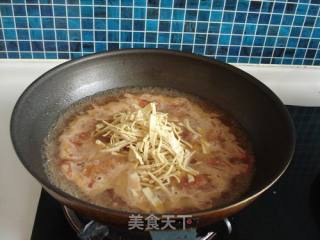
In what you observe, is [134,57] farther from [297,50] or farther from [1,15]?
[297,50]

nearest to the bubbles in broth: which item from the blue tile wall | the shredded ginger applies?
the shredded ginger

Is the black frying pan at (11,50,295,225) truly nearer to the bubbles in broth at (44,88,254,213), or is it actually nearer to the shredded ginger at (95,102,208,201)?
the bubbles in broth at (44,88,254,213)

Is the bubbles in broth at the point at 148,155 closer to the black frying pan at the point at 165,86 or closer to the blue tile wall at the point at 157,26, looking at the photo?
the black frying pan at the point at 165,86

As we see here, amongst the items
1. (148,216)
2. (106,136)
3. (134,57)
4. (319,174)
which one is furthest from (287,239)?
(134,57)

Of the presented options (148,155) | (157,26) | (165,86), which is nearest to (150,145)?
(148,155)

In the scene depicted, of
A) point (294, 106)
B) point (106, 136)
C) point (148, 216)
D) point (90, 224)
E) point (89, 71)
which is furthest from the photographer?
point (294, 106)

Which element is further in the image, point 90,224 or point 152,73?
point 152,73

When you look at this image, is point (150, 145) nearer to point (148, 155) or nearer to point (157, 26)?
point (148, 155)
